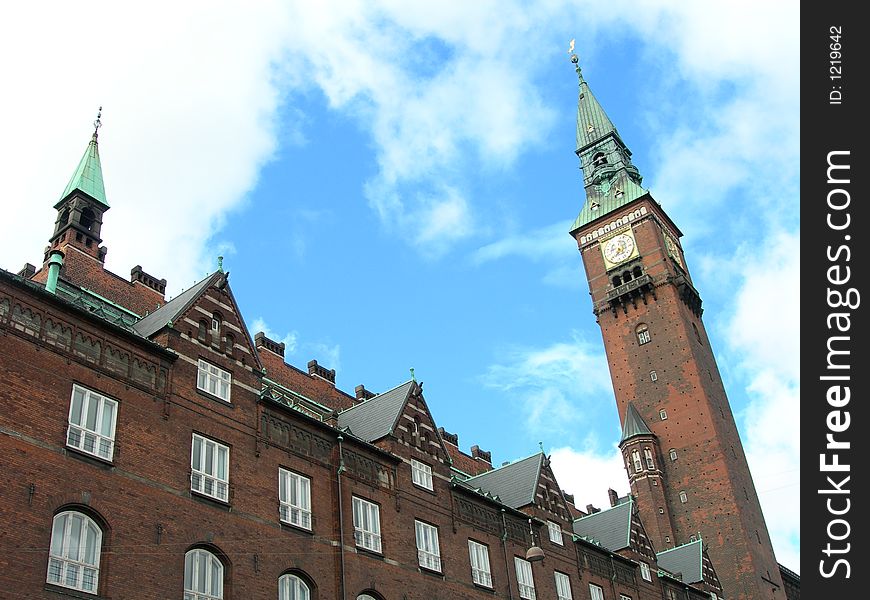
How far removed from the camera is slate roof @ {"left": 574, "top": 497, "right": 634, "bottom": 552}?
5400cm

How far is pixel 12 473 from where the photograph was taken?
→ 23.9m

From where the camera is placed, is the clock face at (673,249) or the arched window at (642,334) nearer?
the arched window at (642,334)

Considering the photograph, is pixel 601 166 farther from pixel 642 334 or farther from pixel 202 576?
pixel 202 576

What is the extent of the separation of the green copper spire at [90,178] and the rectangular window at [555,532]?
1143 inches

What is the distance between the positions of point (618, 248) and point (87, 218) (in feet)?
204

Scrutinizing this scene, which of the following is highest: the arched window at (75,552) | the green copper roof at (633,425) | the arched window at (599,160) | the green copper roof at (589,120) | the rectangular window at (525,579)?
the green copper roof at (589,120)

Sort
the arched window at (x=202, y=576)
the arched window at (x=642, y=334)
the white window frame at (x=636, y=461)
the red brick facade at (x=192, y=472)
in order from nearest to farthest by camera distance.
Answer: the red brick facade at (x=192, y=472), the arched window at (x=202, y=576), the white window frame at (x=636, y=461), the arched window at (x=642, y=334)

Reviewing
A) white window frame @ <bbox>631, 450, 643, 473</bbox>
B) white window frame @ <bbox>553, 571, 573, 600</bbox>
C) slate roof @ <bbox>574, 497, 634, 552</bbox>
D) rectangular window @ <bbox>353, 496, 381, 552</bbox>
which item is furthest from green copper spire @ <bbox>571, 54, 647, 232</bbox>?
rectangular window @ <bbox>353, 496, 381, 552</bbox>

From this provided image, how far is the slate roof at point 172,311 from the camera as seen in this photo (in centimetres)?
3156

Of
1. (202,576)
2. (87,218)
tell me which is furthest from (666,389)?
(202,576)

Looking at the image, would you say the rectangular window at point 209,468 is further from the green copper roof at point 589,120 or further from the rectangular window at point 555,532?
the green copper roof at point 589,120

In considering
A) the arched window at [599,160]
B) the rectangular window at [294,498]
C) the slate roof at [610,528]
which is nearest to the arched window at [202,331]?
the rectangular window at [294,498]
